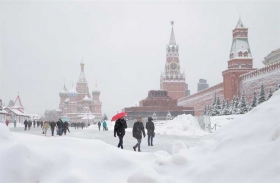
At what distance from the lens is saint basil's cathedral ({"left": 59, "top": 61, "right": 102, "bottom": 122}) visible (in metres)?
87.7

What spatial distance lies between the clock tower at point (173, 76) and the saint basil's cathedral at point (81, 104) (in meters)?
20.1

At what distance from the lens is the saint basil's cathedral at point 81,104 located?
87.7 meters

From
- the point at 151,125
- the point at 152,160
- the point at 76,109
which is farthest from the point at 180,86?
the point at 152,160

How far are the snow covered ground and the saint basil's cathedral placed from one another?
262ft

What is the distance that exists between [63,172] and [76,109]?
88.0m

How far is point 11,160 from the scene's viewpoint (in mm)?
4562

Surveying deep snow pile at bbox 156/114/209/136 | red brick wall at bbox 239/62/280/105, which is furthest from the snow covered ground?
red brick wall at bbox 239/62/280/105

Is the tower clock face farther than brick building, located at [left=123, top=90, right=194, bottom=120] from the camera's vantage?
Yes

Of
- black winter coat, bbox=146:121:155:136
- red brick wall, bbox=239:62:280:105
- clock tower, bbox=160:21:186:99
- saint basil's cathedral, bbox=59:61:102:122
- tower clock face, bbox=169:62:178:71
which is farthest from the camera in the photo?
tower clock face, bbox=169:62:178:71

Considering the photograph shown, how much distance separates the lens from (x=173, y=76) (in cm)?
9031

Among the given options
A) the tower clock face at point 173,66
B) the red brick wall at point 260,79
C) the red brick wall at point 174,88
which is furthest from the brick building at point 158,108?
the tower clock face at point 173,66

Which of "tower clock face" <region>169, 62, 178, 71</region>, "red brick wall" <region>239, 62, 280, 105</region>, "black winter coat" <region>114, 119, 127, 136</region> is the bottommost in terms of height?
"black winter coat" <region>114, 119, 127, 136</region>

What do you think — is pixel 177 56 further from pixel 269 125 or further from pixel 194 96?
pixel 269 125

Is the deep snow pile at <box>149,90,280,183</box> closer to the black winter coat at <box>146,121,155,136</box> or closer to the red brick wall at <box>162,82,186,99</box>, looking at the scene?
the black winter coat at <box>146,121,155,136</box>
